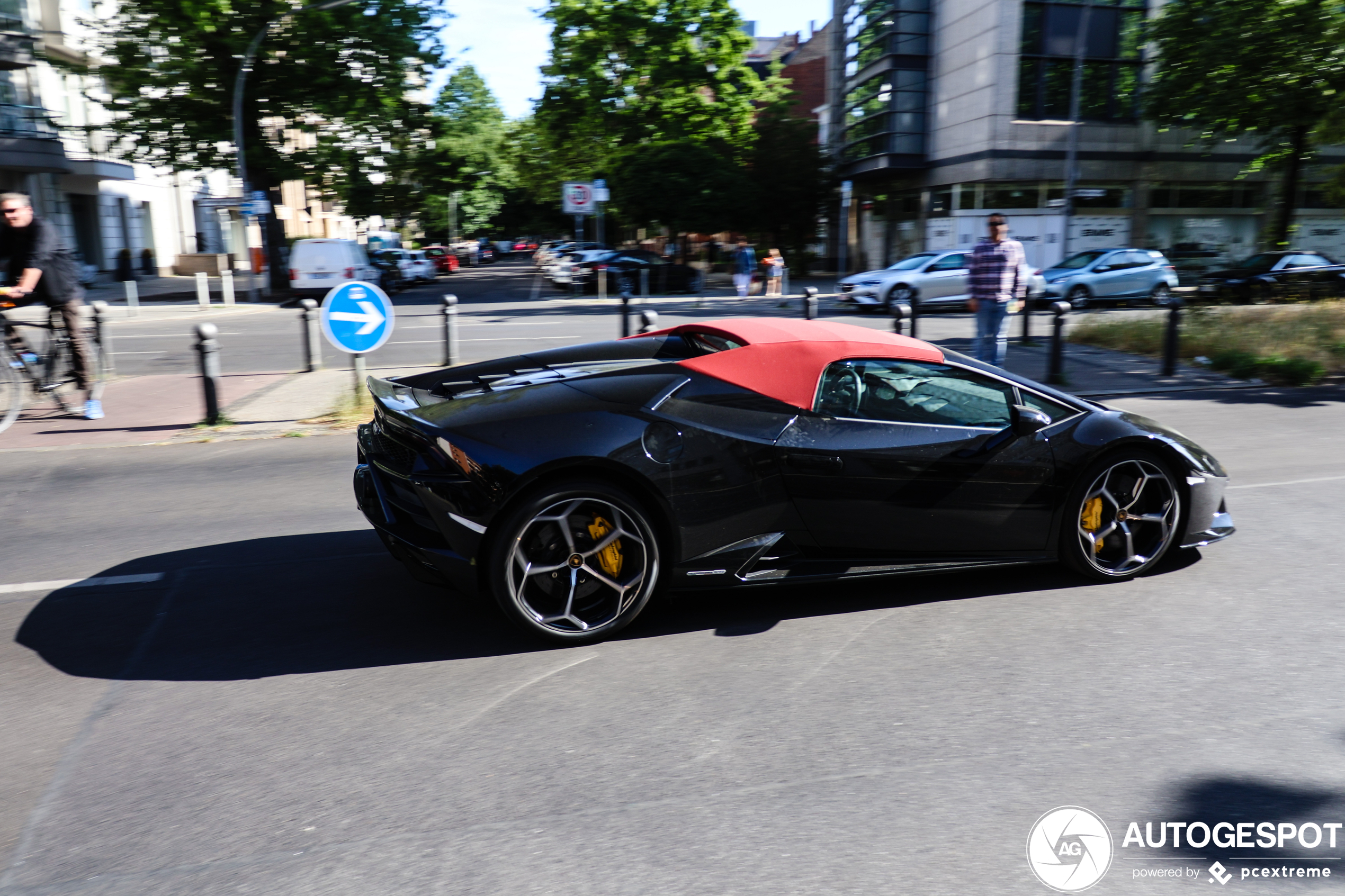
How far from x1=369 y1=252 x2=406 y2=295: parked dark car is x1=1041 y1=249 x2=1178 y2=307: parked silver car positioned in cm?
2070

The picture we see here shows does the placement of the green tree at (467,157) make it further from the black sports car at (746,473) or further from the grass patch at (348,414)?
the black sports car at (746,473)

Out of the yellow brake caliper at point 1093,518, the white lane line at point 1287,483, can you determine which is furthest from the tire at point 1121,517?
the white lane line at point 1287,483

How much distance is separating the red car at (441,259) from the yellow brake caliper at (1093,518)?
43.7m

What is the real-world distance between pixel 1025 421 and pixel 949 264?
66.8 ft

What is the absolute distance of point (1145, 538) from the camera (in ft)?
16.7

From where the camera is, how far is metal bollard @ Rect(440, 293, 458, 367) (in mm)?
11844

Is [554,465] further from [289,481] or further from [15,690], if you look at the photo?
[289,481]

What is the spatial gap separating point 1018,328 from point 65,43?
35.7 metres

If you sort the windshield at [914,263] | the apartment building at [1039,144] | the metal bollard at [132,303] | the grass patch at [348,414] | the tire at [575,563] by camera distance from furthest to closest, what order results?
the apartment building at [1039,144] < the metal bollard at [132,303] < the windshield at [914,263] < the grass patch at [348,414] < the tire at [575,563]

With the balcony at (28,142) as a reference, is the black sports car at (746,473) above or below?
below

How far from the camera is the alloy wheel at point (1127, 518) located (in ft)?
16.2

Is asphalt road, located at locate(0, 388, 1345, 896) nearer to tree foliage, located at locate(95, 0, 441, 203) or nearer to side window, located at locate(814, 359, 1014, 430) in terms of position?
side window, located at locate(814, 359, 1014, 430)

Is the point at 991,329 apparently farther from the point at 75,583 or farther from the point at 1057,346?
the point at 75,583

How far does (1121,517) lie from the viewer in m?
5.01
